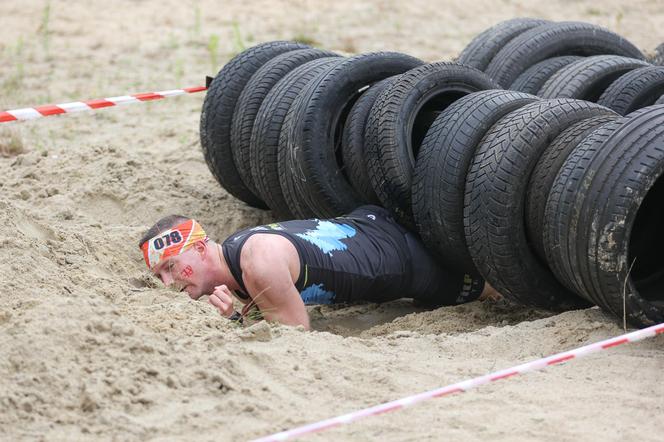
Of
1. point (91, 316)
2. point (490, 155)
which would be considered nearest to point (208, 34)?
point (490, 155)

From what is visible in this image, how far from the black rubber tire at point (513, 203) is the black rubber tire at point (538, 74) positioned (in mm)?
2660

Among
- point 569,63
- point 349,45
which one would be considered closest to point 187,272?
point 569,63

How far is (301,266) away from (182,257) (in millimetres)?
685

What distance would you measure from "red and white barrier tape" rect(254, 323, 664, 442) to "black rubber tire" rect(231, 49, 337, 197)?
3.37 meters

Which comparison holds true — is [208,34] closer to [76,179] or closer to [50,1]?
→ [50,1]

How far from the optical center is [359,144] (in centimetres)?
620

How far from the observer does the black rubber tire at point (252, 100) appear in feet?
23.5

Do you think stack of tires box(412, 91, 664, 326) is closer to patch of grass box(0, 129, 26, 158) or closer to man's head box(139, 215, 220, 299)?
man's head box(139, 215, 220, 299)

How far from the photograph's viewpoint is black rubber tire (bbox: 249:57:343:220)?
678 centimetres

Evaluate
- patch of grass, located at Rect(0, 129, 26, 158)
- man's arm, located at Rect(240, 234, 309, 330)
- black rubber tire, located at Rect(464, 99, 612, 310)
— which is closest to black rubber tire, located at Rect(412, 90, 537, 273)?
black rubber tire, located at Rect(464, 99, 612, 310)

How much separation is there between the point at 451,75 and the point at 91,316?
2.90 meters

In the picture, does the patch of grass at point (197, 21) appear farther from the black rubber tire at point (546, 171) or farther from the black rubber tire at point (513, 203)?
the black rubber tire at point (546, 171)

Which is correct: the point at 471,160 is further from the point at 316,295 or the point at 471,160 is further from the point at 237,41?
the point at 237,41

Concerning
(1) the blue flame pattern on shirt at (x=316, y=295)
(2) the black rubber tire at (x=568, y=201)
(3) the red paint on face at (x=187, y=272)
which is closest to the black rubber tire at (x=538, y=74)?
(1) the blue flame pattern on shirt at (x=316, y=295)
